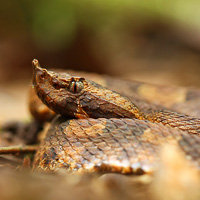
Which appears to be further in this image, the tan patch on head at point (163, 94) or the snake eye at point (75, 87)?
the tan patch on head at point (163, 94)

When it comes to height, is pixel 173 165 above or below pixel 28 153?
above

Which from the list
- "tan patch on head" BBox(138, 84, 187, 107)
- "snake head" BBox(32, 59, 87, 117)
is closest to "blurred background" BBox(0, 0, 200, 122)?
"tan patch on head" BBox(138, 84, 187, 107)

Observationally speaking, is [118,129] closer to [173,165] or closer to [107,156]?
[107,156]

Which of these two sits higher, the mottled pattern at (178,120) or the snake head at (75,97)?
the snake head at (75,97)

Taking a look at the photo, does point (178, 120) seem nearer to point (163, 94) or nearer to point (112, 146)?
point (112, 146)

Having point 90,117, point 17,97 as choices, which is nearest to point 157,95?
point 90,117

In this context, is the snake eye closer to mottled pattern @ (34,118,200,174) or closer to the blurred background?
mottled pattern @ (34,118,200,174)

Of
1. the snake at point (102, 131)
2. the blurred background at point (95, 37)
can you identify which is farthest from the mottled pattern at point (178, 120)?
the blurred background at point (95, 37)

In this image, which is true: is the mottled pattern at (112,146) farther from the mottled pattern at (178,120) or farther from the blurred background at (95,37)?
the blurred background at (95,37)
